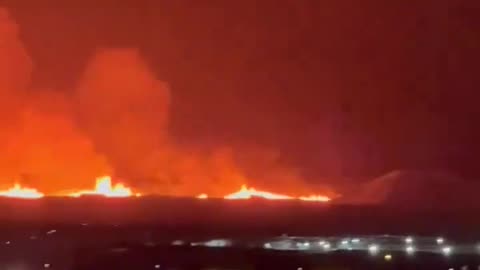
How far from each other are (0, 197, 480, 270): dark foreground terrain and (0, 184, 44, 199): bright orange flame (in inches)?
31.8

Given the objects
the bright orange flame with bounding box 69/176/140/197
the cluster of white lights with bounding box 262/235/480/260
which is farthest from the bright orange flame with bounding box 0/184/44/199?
the cluster of white lights with bounding box 262/235/480/260

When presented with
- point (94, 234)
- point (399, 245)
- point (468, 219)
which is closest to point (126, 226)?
point (94, 234)

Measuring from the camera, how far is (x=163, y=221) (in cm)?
1475

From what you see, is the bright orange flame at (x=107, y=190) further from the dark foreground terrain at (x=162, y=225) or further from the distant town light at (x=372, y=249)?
the distant town light at (x=372, y=249)

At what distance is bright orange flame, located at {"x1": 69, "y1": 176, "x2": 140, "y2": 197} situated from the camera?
55.5 ft

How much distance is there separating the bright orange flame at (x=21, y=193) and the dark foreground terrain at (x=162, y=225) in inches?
31.8

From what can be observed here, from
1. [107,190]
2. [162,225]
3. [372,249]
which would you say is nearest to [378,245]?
[372,249]

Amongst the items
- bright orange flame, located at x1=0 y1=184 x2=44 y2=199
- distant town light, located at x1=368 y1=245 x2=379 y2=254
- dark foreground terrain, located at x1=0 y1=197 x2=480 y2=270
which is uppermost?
bright orange flame, located at x1=0 y1=184 x2=44 y2=199

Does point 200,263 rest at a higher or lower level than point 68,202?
lower

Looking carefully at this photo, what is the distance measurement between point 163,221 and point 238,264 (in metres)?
1.31

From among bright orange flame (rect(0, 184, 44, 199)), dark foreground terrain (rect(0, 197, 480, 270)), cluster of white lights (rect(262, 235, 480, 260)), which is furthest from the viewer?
bright orange flame (rect(0, 184, 44, 199))

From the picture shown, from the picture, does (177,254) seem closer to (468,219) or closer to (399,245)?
(399,245)

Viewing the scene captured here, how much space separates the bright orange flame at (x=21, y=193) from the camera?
16.2 metres

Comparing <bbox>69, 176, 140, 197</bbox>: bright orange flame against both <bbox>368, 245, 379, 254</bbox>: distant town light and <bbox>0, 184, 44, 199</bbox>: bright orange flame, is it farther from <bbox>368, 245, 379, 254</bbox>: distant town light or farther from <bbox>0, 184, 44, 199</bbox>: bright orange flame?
<bbox>368, 245, 379, 254</bbox>: distant town light
